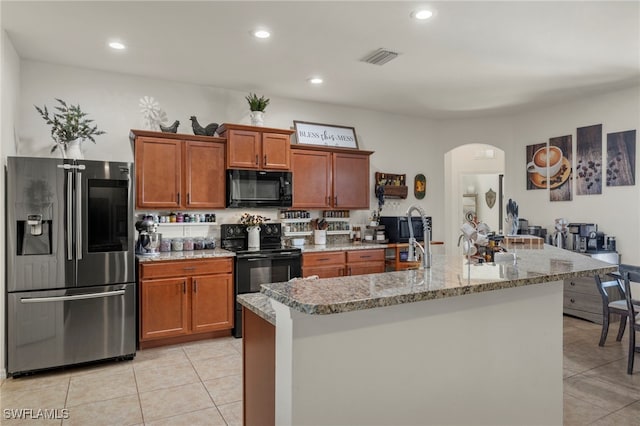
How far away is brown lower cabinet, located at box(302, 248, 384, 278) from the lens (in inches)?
186

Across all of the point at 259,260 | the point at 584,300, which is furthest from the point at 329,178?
the point at 584,300

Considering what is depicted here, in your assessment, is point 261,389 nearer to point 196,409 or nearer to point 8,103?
point 196,409

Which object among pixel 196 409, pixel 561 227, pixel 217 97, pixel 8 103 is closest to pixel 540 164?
pixel 561 227

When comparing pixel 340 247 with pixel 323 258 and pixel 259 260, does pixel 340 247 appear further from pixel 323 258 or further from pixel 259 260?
pixel 259 260

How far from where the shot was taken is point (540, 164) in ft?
18.9

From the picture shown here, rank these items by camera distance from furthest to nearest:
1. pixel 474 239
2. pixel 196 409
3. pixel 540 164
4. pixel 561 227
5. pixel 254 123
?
pixel 540 164
pixel 254 123
pixel 561 227
pixel 196 409
pixel 474 239

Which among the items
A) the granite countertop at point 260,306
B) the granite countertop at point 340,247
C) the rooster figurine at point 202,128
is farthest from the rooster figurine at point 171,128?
the granite countertop at point 260,306

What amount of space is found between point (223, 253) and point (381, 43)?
2.54 m

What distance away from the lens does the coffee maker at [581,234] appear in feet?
16.0

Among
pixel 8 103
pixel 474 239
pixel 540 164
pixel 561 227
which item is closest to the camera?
pixel 474 239

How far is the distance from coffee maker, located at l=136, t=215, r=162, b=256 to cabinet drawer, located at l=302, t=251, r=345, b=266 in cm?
161

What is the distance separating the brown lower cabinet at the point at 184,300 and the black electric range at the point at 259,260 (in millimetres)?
100

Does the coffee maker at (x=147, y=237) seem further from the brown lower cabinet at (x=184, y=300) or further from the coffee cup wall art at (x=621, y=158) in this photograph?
the coffee cup wall art at (x=621, y=158)

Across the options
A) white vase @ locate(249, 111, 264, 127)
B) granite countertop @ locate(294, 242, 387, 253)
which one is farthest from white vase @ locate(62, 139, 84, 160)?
granite countertop @ locate(294, 242, 387, 253)
